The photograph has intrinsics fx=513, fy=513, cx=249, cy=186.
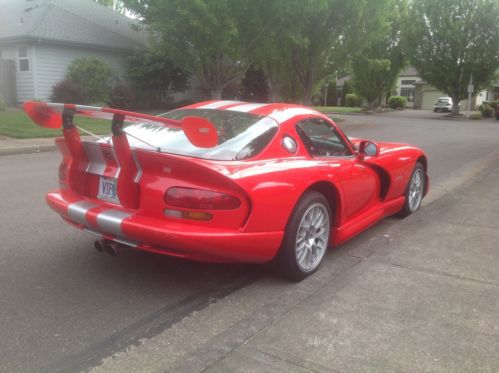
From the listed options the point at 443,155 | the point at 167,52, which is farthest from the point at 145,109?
the point at 443,155

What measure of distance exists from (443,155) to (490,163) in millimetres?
1958

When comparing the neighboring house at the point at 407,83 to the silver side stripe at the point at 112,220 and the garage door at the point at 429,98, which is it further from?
the silver side stripe at the point at 112,220

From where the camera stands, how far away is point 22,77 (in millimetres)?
21547

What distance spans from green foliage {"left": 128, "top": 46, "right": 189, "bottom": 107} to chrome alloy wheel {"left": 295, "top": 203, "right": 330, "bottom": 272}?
2005 cm

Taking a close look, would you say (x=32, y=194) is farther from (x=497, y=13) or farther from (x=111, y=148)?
(x=497, y=13)

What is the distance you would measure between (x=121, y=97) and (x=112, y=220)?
1977 cm

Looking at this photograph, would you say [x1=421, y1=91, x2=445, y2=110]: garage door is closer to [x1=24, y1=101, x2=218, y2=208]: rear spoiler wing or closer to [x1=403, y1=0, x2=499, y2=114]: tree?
[x1=403, y1=0, x2=499, y2=114]: tree

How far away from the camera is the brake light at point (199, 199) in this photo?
3.35m

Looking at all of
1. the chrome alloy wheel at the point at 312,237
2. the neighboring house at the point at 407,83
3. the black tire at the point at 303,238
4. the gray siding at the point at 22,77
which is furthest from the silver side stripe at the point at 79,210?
the neighboring house at the point at 407,83

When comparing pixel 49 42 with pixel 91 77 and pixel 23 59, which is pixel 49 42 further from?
A: pixel 91 77

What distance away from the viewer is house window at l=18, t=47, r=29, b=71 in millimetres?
21359

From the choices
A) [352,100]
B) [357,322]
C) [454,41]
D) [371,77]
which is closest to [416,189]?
[357,322]

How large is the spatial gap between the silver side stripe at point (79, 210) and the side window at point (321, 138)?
1.76m

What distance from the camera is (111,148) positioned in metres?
3.65
